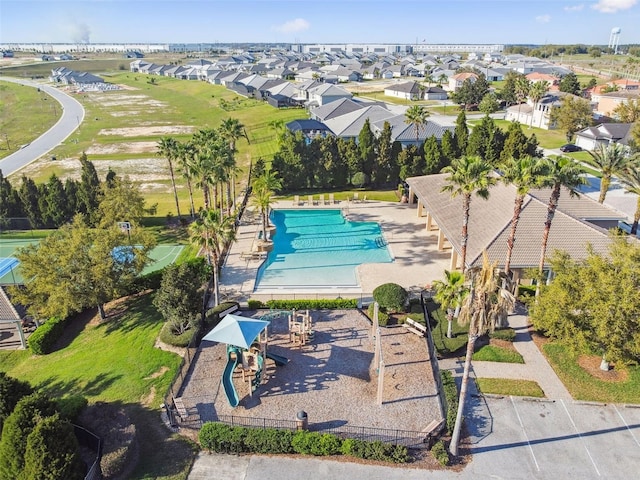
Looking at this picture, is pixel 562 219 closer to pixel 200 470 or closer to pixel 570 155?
pixel 200 470

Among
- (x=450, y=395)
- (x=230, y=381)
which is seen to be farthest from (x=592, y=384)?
(x=230, y=381)

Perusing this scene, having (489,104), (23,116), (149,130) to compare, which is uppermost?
(489,104)

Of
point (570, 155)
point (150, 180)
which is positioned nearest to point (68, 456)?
point (150, 180)

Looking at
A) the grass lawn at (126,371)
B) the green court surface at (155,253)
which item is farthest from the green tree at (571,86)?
the grass lawn at (126,371)

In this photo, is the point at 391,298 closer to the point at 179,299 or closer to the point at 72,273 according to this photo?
the point at 179,299

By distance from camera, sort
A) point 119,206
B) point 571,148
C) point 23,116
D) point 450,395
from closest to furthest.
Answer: point 450,395, point 119,206, point 571,148, point 23,116

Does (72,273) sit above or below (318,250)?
above
